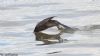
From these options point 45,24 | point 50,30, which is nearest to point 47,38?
point 45,24

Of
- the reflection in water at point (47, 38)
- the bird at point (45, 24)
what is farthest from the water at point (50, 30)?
the bird at point (45, 24)

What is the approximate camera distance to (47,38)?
22.3 ft

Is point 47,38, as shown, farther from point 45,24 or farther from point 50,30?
point 50,30

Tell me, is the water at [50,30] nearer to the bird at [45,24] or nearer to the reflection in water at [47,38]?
the reflection in water at [47,38]

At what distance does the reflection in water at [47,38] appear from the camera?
646 centimetres

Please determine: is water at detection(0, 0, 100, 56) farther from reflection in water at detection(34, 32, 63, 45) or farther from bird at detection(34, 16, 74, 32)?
bird at detection(34, 16, 74, 32)

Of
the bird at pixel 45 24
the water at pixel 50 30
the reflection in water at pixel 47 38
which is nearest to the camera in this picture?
the water at pixel 50 30

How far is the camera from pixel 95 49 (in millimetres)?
5770

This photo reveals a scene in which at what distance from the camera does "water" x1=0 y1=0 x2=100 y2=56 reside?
5.88 metres

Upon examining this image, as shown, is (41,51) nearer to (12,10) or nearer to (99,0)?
(12,10)

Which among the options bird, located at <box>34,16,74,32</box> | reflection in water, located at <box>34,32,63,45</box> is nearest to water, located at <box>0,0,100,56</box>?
reflection in water, located at <box>34,32,63,45</box>

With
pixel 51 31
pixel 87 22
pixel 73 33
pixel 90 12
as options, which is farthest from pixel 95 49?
pixel 90 12

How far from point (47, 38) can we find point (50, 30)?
75cm

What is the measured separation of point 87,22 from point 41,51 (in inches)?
97.6
